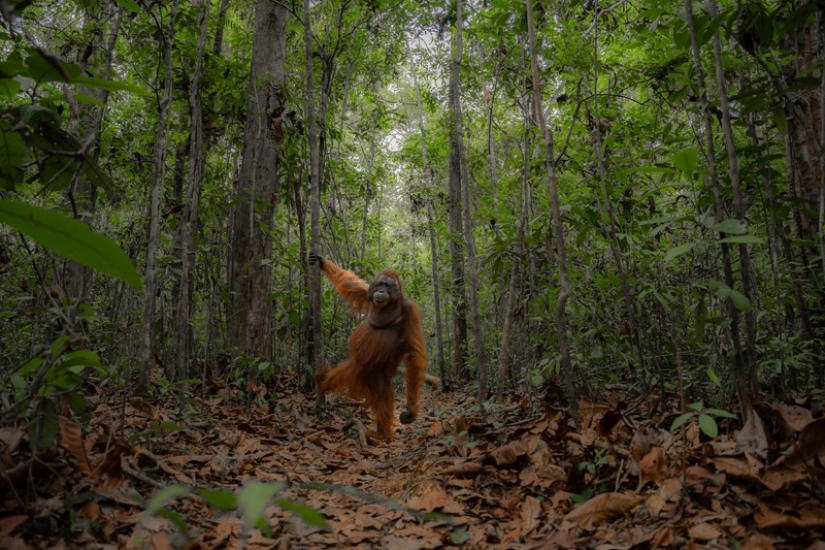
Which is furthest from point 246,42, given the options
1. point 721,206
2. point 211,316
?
point 721,206

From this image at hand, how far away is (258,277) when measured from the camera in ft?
20.8

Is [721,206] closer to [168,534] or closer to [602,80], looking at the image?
[168,534]

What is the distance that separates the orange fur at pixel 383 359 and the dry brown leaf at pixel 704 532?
365 centimetres

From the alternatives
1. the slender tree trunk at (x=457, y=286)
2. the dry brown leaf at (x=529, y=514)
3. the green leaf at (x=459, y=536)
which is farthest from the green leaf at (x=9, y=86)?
the slender tree trunk at (x=457, y=286)

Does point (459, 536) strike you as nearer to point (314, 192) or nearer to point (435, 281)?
point (314, 192)

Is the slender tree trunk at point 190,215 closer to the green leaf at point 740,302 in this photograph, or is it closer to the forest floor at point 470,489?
the forest floor at point 470,489

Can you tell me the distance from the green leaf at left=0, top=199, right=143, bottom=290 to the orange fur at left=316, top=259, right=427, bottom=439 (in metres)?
4.06

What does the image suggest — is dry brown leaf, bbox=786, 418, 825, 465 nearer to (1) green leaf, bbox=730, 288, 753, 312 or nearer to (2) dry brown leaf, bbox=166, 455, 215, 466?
(1) green leaf, bbox=730, 288, 753, 312

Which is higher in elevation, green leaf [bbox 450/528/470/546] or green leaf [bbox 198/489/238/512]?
green leaf [bbox 198/489/238/512]

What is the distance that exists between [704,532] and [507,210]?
6.28 metres

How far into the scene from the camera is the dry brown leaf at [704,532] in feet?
6.30

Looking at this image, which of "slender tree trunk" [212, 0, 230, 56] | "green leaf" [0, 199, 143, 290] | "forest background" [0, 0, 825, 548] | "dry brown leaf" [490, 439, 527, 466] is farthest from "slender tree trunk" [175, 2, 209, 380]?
"green leaf" [0, 199, 143, 290]

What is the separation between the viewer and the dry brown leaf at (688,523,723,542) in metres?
1.92

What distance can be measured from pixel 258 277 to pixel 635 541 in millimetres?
5132
